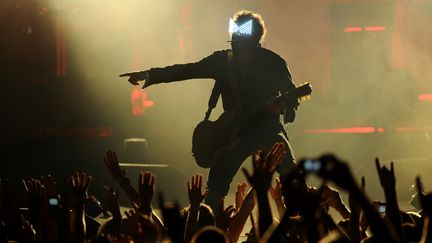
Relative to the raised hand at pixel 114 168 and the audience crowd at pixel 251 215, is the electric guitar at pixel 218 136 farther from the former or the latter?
the raised hand at pixel 114 168

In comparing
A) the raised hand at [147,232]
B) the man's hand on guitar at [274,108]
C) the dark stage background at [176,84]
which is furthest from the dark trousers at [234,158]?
the dark stage background at [176,84]

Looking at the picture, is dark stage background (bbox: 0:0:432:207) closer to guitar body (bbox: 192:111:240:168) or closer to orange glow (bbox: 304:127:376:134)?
orange glow (bbox: 304:127:376:134)

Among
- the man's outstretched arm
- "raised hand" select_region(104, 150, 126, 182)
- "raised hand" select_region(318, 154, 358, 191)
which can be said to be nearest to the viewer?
"raised hand" select_region(318, 154, 358, 191)

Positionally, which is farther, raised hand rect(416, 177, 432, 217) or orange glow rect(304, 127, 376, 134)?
orange glow rect(304, 127, 376, 134)

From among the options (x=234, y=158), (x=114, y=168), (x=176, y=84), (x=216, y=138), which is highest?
(x=114, y=168)

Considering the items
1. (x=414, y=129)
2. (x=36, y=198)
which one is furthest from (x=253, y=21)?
(x=414, y=129)

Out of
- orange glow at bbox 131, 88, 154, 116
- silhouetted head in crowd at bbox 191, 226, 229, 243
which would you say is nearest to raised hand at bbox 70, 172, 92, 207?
silhouetted head in crowd at bbox 191, 226, 229, 243

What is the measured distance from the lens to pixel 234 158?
228 inches

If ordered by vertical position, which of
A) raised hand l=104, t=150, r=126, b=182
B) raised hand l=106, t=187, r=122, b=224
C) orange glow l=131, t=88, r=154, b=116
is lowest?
orange glow l=131, t=88, r=154, b=116

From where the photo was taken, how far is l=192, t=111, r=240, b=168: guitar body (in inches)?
228

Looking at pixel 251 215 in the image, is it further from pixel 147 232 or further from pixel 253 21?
pixel 253 21

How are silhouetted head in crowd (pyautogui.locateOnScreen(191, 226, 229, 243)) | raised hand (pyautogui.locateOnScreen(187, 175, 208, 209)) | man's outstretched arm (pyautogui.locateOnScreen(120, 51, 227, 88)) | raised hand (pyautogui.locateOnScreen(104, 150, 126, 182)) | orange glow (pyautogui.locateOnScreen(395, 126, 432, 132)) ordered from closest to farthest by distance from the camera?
silhouetted head in crowd (pyautogui.locateOnScreen(191, 226, 229, 243)) < raised hand (pyautogui.locateOnScreen(187, 175, 208, 209)) < raised hand (pyautogui.locateOnScreen(104, 150, 126, 182)) < man's outstretched arm (pyautogui.locateOnScreen(120, 51, 227, 88)) < orange glow (pyautogui.locateOnScreen(395, 126, 432, 132))

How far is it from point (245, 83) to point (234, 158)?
1.71 ft

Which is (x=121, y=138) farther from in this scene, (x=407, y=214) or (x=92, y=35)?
(x=407, y=214)
